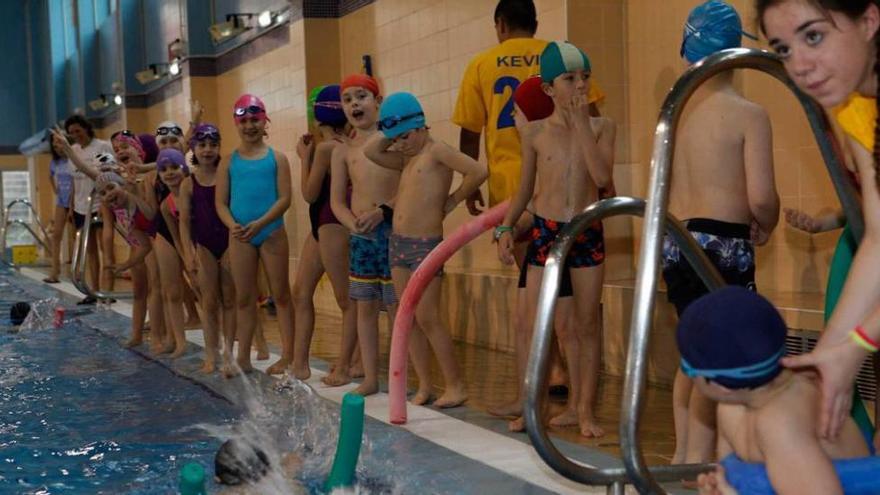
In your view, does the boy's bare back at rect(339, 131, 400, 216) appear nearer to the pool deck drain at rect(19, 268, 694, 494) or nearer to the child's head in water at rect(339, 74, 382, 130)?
the child's head in water at rect(339, 74, 382, 130)

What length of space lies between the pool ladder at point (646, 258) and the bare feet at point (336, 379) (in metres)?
3.54

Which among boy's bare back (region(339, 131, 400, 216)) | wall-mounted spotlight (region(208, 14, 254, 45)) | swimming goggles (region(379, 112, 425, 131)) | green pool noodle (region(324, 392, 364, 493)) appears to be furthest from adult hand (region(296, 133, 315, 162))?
wall-mounted spotlight (region(208, 14, 254, 45))

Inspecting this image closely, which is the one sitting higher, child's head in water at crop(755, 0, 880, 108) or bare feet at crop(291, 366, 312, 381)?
child's head in water at crop(755, 0, 880, 108)

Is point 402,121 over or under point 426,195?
over

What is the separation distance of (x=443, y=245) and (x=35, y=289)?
11459 mm

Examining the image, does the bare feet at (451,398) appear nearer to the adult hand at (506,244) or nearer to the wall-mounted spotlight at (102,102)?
the adult hand at (506,244)

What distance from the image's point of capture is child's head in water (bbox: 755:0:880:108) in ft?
7.11

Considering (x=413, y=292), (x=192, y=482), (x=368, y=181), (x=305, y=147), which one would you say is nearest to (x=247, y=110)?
(x=305, y=147)

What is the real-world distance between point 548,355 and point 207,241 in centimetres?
462

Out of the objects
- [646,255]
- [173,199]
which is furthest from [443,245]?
[173,199]

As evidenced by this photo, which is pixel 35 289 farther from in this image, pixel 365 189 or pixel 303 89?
pixel 365 189

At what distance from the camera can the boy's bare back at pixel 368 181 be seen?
6.17m

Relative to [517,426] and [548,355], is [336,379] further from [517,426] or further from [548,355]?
[548,355]

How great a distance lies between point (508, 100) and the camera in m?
6.15
